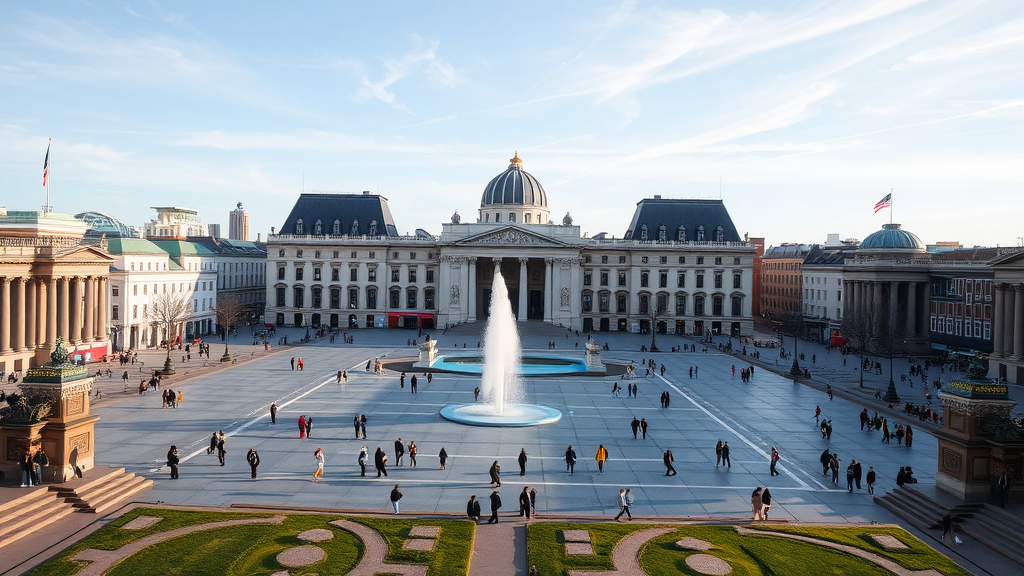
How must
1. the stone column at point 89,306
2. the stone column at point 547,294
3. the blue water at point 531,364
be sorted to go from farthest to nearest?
the stone column at point 547,294, the stone column at point 89,306, the blue water at point 531,364

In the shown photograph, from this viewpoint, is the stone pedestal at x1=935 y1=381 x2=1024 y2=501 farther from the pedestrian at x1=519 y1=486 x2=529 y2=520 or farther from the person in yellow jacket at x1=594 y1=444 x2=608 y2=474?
the pedestrian at x1=519 y1=486 x2=529 y2=520

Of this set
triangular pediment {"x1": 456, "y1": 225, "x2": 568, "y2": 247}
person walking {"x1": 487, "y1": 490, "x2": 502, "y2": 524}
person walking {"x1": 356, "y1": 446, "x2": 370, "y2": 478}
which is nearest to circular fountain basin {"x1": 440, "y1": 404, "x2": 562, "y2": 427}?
person walking {"x1": 356, "y1": 446, "x2": 370, "y2": 478}

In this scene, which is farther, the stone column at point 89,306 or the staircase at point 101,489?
the stone column at point 89,306

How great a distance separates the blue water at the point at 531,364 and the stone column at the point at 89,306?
34.0m

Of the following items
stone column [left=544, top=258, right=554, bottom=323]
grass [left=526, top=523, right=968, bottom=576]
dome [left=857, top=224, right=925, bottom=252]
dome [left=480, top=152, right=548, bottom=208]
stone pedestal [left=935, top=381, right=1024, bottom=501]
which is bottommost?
grass [left=526, top=523, right=968, bottom=576]

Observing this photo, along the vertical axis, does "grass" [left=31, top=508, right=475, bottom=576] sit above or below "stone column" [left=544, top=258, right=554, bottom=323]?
below

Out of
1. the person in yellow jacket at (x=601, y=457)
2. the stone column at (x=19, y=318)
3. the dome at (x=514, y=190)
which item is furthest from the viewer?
the dome at (x=514, y=190)

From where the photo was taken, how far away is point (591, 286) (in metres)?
110

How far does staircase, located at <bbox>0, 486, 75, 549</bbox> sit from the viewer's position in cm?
2328

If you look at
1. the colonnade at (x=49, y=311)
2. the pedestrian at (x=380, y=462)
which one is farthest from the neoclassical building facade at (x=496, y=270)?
the pedestrian at (x=380, y=462)

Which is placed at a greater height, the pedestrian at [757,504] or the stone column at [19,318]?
the stone column at [19,318]

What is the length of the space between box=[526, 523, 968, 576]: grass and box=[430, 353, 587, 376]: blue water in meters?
39.1

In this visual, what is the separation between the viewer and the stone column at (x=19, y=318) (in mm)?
61250

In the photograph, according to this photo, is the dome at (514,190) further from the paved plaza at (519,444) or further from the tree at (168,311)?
the paved plaza at (519,444)
